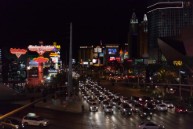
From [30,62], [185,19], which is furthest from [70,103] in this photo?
[185,19]

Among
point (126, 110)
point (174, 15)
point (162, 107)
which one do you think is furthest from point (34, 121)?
point (174, 15)

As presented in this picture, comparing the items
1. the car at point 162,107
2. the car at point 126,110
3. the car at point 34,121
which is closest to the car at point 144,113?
the car at point 126,110

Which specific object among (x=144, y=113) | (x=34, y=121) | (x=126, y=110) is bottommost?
(x=144, y=113)

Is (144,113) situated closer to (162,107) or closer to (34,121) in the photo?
(162,107)

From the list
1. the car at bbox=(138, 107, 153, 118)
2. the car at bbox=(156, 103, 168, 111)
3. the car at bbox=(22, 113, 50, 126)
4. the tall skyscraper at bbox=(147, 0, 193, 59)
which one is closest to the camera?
the car at bbox=(22, 113, 50, 126)

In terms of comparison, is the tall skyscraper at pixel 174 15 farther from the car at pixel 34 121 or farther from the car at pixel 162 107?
the car at pixel 34 121

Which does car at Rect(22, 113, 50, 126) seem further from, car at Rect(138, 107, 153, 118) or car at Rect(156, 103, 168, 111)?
car at Rect(156, 103, 168, 111)

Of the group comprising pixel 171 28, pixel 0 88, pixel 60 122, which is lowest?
pixel 60 122

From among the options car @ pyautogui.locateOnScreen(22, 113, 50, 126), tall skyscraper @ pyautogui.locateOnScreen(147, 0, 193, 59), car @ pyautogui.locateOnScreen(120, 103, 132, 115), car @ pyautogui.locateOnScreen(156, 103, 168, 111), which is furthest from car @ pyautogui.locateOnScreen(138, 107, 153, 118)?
tall skyscraper @ pyautogui.locateOnScreen(147, 0, 193, 59)

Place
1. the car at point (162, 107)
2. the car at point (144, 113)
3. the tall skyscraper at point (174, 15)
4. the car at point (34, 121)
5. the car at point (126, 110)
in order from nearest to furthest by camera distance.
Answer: the car at point (34, 121)
the car at point (144, 113)
the car at point (126, 110)
the car at point (162, 107)
the tall skyscraper at point (174, 15)

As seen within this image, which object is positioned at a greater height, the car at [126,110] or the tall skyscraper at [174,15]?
the tall skyscraper at [174,15]

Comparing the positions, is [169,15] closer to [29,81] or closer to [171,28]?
[171,28]
